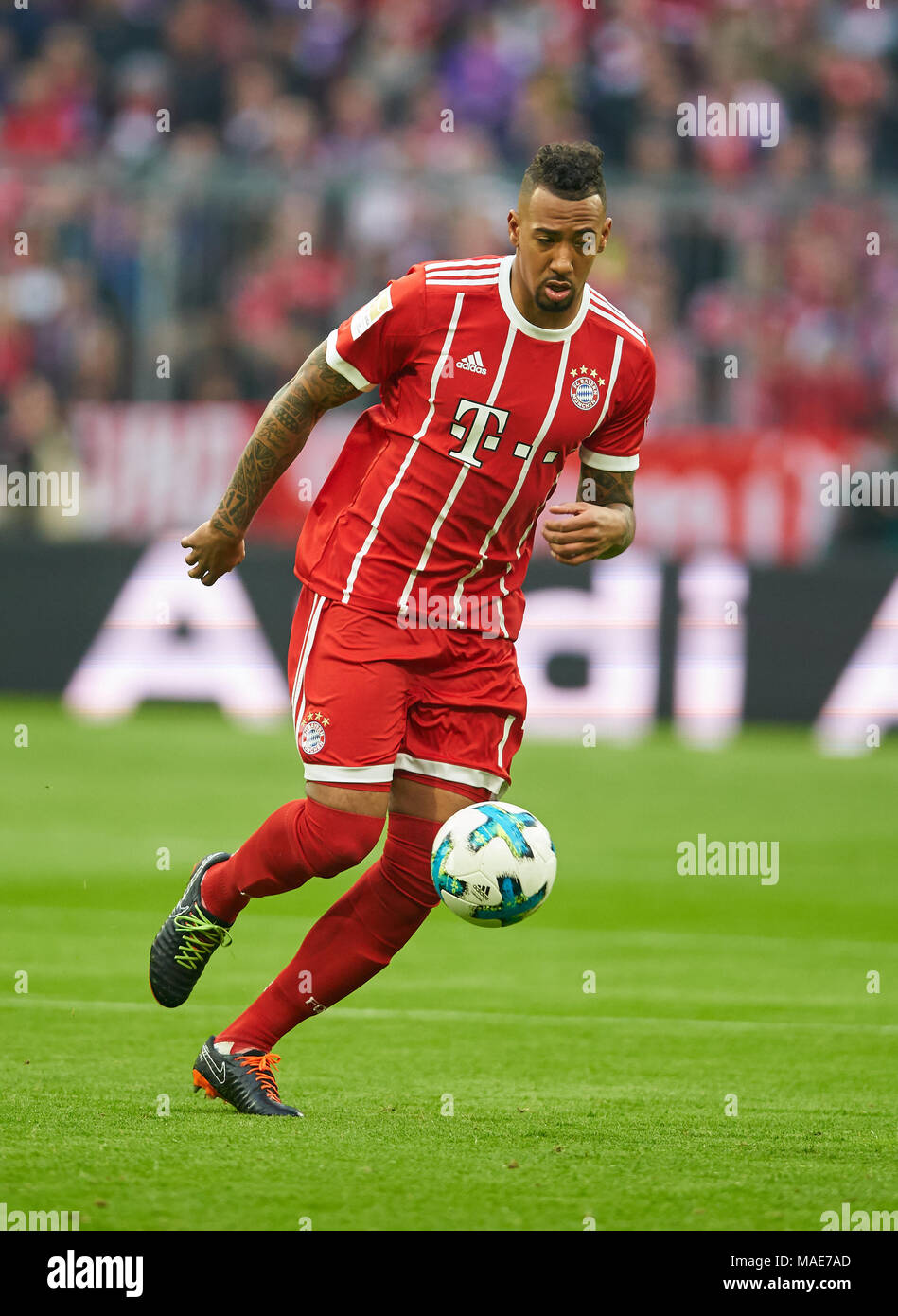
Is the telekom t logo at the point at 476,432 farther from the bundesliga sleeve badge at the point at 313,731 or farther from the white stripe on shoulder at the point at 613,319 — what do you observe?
the bundesliga sleeve badge at the point at 313,731

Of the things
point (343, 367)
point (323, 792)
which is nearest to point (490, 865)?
point (323, 792)

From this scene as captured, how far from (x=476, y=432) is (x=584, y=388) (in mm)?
324

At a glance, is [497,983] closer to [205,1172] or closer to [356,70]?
[205,1172]

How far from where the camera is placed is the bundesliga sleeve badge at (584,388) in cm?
563

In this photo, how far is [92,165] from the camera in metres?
15.0

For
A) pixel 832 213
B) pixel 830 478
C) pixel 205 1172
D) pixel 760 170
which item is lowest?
pixel 205 1172

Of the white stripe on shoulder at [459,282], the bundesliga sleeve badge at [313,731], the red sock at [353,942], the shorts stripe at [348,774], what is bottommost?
the red sock at [353,942]

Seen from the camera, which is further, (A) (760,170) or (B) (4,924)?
(A) (760,170)

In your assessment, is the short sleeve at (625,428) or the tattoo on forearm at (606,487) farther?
the tattoo on forearm at (606,487)

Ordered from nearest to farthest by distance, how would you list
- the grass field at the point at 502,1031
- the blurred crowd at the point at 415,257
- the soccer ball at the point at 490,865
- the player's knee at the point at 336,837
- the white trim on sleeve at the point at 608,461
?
the grass field at the point at 502,1031, the soccer ball at the point at 490,865, the player's knee at the point at 336,837, the white trim on sleeve at the point at 608,461, the blurred crowd at the point at 415,257

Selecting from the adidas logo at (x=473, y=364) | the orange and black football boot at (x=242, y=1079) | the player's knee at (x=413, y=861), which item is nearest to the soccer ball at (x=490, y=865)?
the player's knee at (x=413, y=861)

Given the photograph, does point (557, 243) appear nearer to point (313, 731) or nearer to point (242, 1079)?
point (313, 731)

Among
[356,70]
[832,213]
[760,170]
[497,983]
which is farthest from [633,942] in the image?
[356,70]

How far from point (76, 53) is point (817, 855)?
11.0 meters
